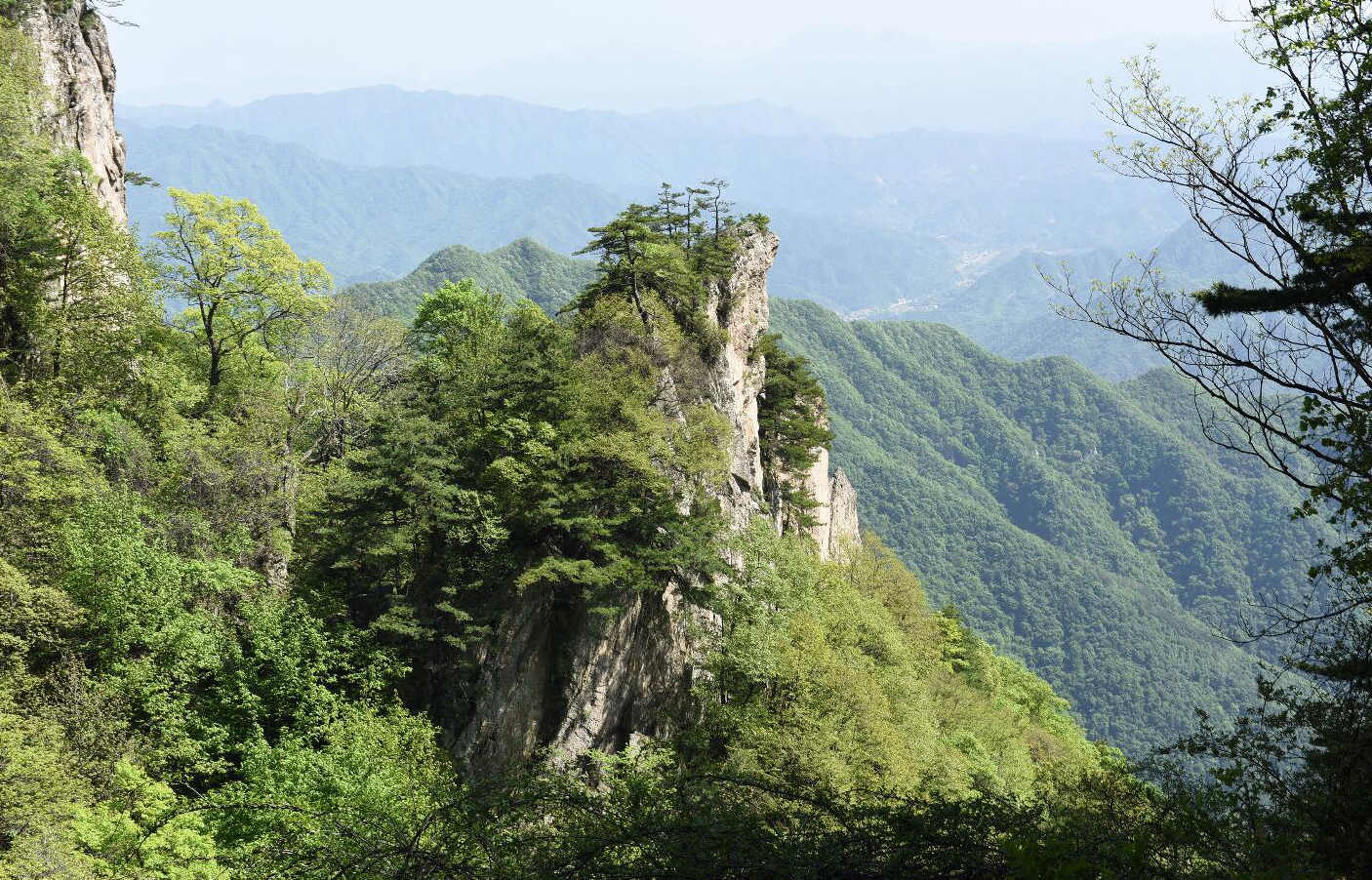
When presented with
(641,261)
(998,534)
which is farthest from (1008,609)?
(641,261)

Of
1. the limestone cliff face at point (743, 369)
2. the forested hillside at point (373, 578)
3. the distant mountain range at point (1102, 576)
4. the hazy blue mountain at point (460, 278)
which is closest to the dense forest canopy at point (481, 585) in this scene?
the forested hillside at point (373, 578)

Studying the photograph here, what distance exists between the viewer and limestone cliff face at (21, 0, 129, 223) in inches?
1035

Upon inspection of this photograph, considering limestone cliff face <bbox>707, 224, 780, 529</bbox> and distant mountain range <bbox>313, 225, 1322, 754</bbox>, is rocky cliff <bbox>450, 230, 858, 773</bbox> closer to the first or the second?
limestone cliff face <bbox>707, 224, 780, 529</bbox>

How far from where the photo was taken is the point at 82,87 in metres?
28.2

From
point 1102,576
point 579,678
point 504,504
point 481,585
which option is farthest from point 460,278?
point 579,678

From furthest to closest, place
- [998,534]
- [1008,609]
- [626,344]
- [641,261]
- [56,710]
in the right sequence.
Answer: [998,534] < [1008,609] < [641,261] < [626,344] < [56,710]

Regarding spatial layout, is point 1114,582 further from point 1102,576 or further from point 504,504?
point 504,504

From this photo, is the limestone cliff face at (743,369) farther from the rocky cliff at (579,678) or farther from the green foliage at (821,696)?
the rocky cliff at (579,678)

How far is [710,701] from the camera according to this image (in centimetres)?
2400

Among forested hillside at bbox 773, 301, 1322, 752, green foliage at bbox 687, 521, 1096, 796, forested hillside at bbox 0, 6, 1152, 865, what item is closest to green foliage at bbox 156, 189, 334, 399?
forested hillside at bbox 0, 6, 1152, 865

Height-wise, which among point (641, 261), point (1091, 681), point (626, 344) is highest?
point (641, 261)

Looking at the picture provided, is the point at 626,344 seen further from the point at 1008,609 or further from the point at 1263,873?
the point at 1008,609

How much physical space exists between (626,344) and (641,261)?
414 centimetres

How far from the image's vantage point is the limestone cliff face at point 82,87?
26.3 m
